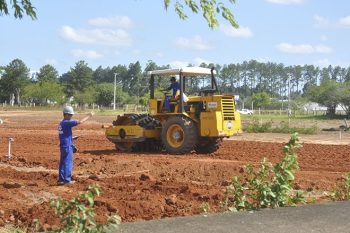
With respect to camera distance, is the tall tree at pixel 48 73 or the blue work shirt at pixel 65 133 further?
the tall tree at pixel 48 73

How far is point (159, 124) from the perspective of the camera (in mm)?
19734

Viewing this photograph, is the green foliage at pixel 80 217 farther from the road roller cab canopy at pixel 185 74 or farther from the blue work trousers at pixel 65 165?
the road roller cab canopy at pixel 185 74

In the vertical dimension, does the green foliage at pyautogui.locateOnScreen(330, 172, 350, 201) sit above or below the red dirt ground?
above

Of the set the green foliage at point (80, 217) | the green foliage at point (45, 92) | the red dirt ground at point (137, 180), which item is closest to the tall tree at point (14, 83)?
the green foliage at point (45, 92)

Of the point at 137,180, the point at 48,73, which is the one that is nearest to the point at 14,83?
the point at 48,73

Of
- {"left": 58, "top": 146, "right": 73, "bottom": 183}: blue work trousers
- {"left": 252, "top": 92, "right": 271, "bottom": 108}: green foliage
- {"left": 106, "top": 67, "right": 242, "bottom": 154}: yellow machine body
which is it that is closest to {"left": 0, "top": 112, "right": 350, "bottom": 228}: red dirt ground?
{"left": 58, "top": 146, "right": 73, "bottom": 183}: blue work trousers

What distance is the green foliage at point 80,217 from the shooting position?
5.22 m

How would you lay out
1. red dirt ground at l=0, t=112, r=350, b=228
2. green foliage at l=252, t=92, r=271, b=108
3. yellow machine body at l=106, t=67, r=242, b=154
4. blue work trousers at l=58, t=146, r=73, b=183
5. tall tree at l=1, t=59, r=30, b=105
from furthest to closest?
tall tree at l=1, t=59, r=30, b=105
green foliage at l=252, t=92, r=271, b=108
yellow machine body at l=106, t=67, r=242, b=154
blue work trousers at l=58, t=146, r=73, b=183
red dirt ground at l=0, t=112, r=350, b=228

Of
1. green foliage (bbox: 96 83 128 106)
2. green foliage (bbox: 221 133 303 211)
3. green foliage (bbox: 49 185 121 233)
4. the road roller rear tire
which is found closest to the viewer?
green foliage (bbox: 49 185 121 233)

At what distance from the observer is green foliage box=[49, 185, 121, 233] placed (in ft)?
17.1

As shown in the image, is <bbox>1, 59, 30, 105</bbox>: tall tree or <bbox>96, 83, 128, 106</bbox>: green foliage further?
<bbox>1, 59, 30, 105</bbox>: tall tree

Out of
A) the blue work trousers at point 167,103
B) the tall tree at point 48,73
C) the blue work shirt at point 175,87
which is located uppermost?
the tall tree at point 48,73

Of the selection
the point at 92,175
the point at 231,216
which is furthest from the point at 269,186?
the point at 92,175

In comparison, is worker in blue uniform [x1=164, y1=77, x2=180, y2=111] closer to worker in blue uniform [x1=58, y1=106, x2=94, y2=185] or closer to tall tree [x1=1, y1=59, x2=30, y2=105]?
worker in blue uniform [x1=58, y1=106, x2=94, y2=185]
